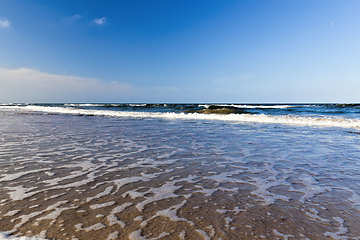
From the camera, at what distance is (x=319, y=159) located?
245 inches

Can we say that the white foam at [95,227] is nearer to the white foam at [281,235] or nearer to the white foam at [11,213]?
the white foam at [11,213]

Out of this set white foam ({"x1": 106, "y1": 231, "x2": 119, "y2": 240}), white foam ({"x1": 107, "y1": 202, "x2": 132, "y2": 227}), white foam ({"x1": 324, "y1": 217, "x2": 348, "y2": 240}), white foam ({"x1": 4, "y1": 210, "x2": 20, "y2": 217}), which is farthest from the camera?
white foam ({"x1": 4, "y1": 210, "x2": 20, "y2": 217})

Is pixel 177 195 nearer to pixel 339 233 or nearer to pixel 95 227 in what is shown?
pixel 95 227

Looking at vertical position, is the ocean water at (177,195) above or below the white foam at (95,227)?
below

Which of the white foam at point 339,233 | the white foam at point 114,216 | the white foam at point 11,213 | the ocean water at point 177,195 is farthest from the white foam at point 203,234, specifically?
the white foam at point 11,213

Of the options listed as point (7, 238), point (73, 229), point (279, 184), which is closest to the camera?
point (7, 238)

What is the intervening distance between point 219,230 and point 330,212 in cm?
174

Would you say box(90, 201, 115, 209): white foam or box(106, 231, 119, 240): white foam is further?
box(90, 201, 115, 209): white foam

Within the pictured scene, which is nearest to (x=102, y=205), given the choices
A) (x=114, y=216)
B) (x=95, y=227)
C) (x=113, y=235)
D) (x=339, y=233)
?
(x=114, y=216)

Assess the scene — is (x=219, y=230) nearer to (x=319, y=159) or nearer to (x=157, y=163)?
(x=157, y=163)

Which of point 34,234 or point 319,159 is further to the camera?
point 319,159

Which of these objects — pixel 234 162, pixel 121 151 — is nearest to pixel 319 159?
pixel 234 162

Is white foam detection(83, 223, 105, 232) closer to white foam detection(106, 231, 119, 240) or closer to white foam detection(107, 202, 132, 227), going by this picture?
white foam detection(107, 202, 132, 227)

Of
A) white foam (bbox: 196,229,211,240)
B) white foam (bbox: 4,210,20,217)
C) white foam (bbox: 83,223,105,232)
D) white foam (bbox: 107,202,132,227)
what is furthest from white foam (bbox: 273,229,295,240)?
white foam (bbox: 4,210,20,217)
